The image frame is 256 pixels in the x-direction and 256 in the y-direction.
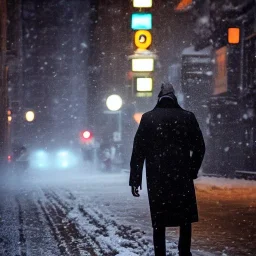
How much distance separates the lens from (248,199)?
583 inches

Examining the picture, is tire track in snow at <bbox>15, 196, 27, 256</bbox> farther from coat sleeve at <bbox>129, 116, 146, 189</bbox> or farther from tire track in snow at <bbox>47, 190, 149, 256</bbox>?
coat sleeve at <bbox>129, 116, 146, 189</bbox>

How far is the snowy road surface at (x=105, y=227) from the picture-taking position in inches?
294

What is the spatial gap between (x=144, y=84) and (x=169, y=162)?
37.3ft

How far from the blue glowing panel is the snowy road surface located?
4541 millimetres

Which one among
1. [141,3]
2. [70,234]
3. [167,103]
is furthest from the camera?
[141,3]

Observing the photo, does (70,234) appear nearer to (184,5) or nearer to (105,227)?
(105,227)

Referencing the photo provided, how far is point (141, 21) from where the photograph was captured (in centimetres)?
1623

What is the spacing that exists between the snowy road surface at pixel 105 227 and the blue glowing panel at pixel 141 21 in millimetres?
4541

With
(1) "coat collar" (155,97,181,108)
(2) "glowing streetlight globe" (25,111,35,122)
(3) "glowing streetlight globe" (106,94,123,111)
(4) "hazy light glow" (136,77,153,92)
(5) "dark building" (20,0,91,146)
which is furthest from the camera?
(5) "dark building" (20,0,91,146)

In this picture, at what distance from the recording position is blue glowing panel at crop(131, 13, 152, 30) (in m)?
16.1

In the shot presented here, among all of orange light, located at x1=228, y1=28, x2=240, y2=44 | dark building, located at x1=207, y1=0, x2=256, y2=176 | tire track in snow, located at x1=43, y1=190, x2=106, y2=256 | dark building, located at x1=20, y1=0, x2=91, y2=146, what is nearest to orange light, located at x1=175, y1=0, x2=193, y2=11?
dark building, located at x1=207, y1=0, x2=256, y2=176

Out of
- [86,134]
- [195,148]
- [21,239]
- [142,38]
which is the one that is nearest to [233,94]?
[86,134]

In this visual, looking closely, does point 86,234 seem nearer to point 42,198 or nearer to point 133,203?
point 133,203

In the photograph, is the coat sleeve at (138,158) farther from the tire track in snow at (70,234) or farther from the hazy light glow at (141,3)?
the hazy light glow at (141,3)
